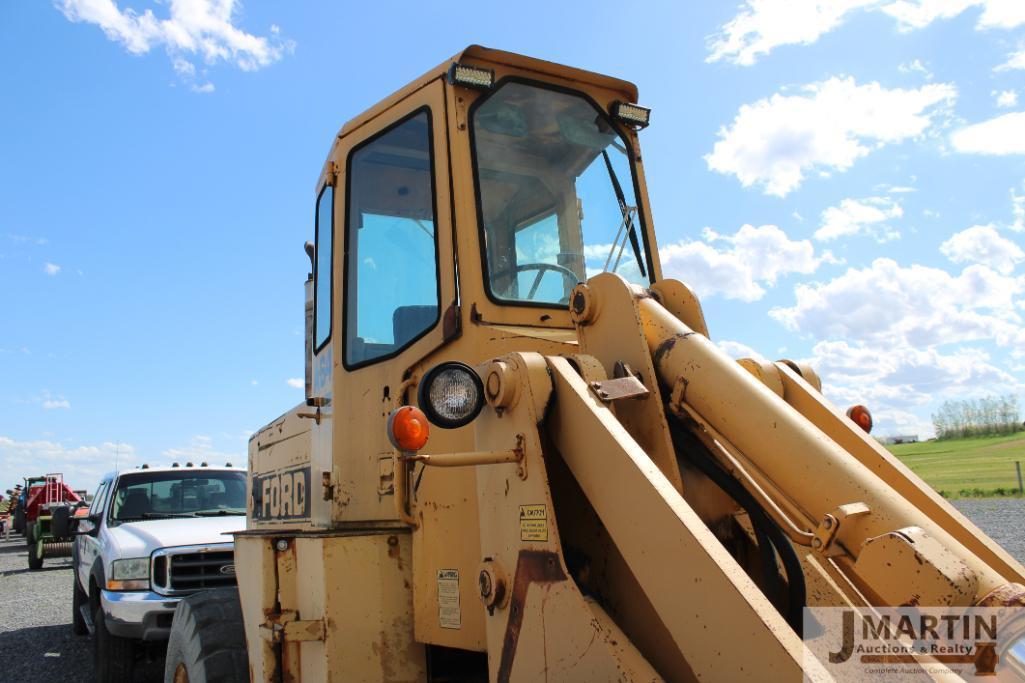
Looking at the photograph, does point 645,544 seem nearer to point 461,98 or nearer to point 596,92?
point 461,98

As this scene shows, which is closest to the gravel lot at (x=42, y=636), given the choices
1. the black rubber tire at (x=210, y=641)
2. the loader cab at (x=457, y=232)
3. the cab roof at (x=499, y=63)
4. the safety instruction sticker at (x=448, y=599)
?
the black rubber tire at (x=210, y=641)

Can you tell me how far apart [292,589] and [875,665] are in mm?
2236

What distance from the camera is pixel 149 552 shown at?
7.20m

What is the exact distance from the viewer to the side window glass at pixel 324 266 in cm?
398

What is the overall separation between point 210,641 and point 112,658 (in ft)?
13.5

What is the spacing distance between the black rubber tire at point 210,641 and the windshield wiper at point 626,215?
2.57m

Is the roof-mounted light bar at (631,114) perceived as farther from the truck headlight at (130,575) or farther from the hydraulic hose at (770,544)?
the truck headlight at (130,575)

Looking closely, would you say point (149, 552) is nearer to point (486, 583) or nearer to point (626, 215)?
point (626, 215)

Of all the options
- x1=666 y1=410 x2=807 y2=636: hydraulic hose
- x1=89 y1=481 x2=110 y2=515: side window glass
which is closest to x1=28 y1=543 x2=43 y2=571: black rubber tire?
x1=89 y1=481 x2=110 y2=515: side window glass

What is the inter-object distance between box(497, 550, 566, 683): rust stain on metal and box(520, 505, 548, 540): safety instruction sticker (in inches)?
1.8

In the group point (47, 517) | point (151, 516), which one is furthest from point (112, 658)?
point (47, 517)

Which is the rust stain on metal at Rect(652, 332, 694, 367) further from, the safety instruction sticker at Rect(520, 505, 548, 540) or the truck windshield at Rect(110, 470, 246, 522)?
the truck windshield at Rect(110, 470, 246, 522)

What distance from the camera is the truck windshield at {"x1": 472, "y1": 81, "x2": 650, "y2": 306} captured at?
11.2 feet

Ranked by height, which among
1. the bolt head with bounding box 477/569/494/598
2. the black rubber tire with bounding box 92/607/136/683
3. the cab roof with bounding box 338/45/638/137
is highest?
the cab roof with bounding box 338/45/638/137
